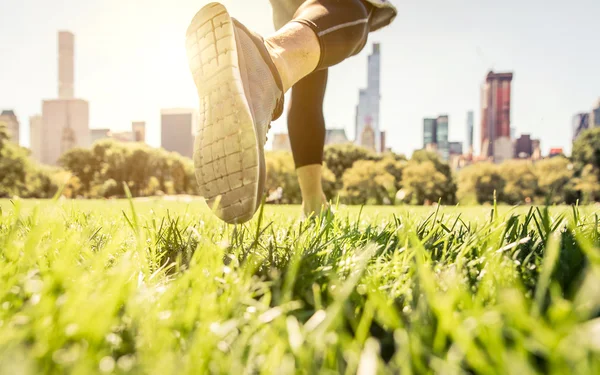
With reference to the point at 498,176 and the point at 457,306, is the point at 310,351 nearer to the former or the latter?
the point at 457,306

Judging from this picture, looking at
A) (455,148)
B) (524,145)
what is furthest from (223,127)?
(455,148)

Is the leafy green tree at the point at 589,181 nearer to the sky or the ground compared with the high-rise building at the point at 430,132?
nearer to the ground

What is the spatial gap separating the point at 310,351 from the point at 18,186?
4264 cm

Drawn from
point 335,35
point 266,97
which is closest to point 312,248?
point 266,97

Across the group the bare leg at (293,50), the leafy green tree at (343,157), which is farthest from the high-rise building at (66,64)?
the bare leg at (293,50)

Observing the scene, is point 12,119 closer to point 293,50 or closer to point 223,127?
point 293,50

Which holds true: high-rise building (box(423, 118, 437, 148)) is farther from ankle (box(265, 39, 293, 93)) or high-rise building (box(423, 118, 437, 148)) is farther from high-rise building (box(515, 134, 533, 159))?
ankle (box(265, 39, 293, 93))

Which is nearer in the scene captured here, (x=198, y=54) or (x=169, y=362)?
(x=169, y=362)

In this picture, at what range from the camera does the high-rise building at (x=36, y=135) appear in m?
127

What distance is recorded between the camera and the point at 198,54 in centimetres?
140

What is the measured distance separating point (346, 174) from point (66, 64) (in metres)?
128

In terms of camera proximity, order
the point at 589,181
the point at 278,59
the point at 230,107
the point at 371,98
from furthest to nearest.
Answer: the point at 371,98
the point at 589,181
the point at 278,59
the point at 230,107

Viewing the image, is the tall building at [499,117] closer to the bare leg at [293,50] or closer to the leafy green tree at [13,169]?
the leafy green tree at [13,169]

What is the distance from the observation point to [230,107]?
1.27 m
